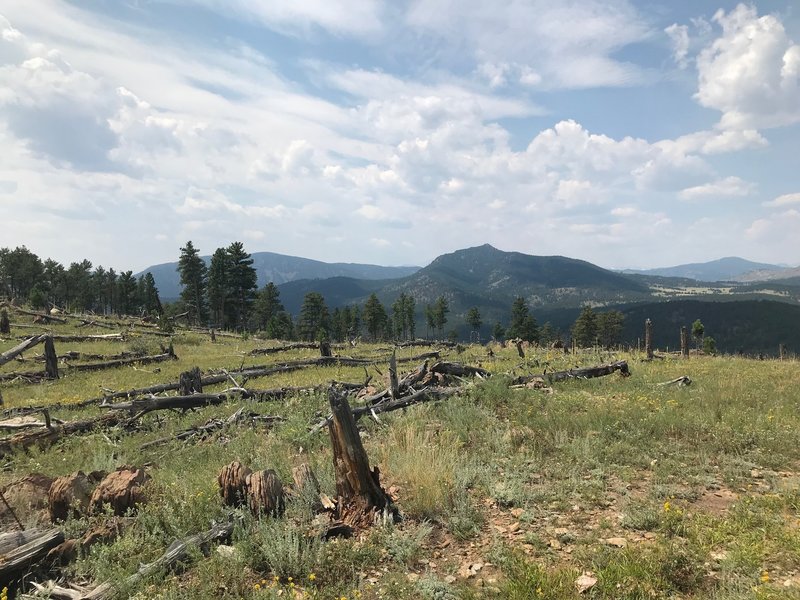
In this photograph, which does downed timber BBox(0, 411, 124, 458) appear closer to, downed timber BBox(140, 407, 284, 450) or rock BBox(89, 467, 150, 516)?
downed timber BBox(140, 407, 284, 450)

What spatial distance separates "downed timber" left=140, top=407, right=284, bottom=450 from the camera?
11.1 metres

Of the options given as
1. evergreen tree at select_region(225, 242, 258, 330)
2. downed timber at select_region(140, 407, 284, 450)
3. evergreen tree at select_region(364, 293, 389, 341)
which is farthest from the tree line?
downed timber at select_region(140, 407, 284, 450)

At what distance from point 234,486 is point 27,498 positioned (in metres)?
3.38

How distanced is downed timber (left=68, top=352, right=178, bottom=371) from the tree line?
202 feet

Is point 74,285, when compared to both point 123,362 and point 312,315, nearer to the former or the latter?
point 312,315

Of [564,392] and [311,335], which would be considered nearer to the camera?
[564,392]

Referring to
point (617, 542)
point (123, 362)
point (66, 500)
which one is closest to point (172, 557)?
point (66, 500)

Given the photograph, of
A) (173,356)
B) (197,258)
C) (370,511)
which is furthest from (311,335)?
(370,511)

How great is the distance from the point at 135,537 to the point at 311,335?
90.5 m

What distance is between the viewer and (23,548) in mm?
5133

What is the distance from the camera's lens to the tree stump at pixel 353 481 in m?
6.09

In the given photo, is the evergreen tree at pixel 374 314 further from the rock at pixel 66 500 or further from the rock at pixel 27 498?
the rock at pixel 66 500

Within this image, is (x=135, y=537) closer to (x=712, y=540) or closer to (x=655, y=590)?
(x=655, y=590)

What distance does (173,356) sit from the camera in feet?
99.2
